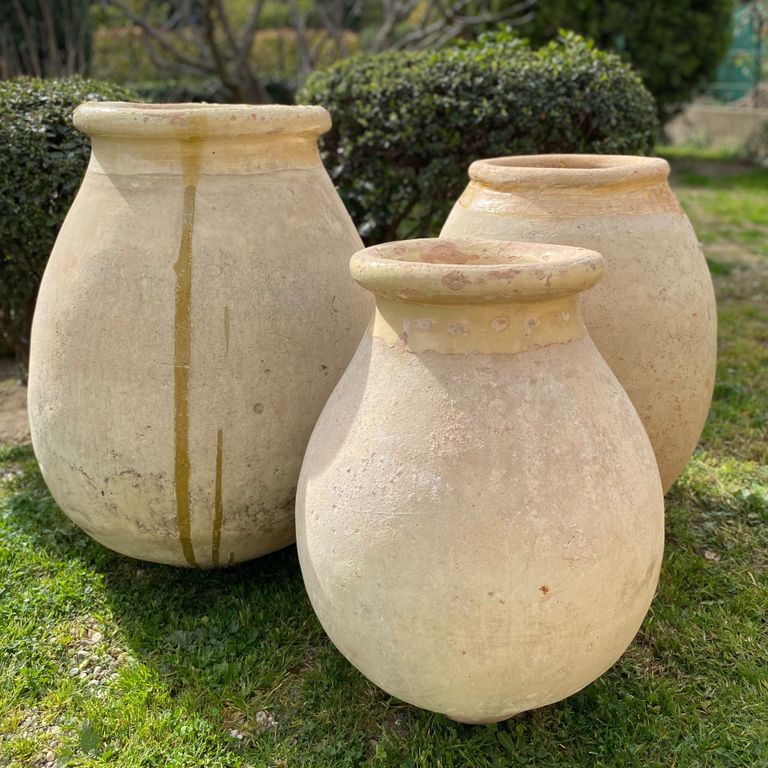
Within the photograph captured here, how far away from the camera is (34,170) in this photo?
394 centimetres

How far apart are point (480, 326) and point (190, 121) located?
1084 millimetres

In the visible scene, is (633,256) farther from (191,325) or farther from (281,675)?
(281,675)

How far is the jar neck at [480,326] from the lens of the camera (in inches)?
82.6

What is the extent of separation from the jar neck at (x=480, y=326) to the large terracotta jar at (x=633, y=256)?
0.70 m

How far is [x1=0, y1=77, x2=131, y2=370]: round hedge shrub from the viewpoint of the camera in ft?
12.8

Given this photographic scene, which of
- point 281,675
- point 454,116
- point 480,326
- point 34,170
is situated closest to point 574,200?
point 480,326

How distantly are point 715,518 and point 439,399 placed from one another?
186cm

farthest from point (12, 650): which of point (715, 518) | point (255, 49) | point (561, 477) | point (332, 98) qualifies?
point (255, 49)

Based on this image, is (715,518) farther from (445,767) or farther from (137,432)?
(137,432)

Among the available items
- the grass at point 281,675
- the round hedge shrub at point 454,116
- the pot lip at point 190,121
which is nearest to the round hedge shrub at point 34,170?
the grass at point 281,675

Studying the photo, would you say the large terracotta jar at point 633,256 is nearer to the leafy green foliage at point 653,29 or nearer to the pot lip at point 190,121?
the pot lip at point 190,121

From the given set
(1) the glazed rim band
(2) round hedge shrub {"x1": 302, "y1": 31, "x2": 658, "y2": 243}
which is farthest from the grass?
(2) round hedge shrub {"x1": 302, "y1": 31, "x2": 658, "y2": 243}

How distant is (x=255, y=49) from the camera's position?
50.8 feet

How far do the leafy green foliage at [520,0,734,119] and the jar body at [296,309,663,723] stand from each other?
9.79m
